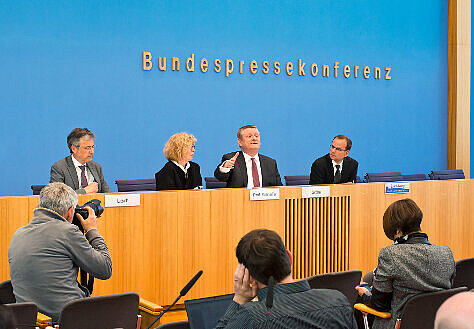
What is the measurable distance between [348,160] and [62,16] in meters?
3.73

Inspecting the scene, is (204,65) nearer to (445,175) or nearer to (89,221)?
(445,175)

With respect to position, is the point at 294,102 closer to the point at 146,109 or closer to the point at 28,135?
the point at 146,109

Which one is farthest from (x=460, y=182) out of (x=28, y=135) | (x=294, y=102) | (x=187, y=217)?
(x=28, y=135)

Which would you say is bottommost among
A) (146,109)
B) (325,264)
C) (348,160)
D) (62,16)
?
(325,264)

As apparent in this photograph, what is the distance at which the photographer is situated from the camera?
3.35 metres

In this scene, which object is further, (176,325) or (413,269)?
(413,269)

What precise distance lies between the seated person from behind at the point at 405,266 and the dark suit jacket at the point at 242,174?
2.26 meters

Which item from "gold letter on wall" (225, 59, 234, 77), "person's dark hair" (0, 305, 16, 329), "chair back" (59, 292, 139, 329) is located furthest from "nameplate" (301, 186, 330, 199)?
"person's dark hair" (0, 305, 16, 329)

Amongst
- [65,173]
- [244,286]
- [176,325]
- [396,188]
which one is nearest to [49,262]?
[176,325]

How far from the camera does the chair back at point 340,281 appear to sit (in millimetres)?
3455

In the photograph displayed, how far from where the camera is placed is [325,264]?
5262 millimetres

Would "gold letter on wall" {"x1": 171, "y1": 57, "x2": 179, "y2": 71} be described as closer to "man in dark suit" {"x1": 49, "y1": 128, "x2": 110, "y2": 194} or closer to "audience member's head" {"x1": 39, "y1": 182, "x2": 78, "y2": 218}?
"man in dark suit" {"x1": 49, "y1": 128, "x2": 110, "y2": 194}

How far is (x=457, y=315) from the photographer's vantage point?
3.50ft

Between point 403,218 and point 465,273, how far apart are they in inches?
34.2
